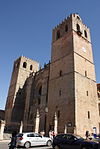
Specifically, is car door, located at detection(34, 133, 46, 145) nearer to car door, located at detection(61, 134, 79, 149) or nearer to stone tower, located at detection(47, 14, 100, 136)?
car door, located at detection(61, 134, 79, 149)

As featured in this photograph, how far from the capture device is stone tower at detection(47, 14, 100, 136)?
2083cm

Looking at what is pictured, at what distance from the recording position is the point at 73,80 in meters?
22.4

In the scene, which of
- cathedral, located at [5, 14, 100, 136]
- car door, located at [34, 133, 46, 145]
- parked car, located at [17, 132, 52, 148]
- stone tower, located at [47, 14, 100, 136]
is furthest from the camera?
cathedral, located at [5, 14, 100, 136]

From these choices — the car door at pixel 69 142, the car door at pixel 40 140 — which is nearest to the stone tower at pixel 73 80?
the car door at pixel 40 140

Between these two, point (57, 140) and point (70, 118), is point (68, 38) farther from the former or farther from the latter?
point (57, 140)

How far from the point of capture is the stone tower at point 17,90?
107 ft

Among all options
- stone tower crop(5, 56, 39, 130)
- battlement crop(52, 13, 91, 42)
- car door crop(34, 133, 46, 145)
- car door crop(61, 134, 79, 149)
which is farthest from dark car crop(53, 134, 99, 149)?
battlement crop(52, 13, 91, 42)

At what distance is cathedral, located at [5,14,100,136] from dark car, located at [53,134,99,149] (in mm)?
8701

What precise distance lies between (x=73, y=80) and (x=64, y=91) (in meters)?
2.25

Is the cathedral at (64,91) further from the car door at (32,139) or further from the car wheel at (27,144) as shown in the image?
the car wheel at (27,144)

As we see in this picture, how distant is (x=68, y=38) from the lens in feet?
89.9

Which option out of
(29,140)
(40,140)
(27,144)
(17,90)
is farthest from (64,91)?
(17,90)

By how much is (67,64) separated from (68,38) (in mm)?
5427

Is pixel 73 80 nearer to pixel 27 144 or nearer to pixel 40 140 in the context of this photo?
pixel 40 140
